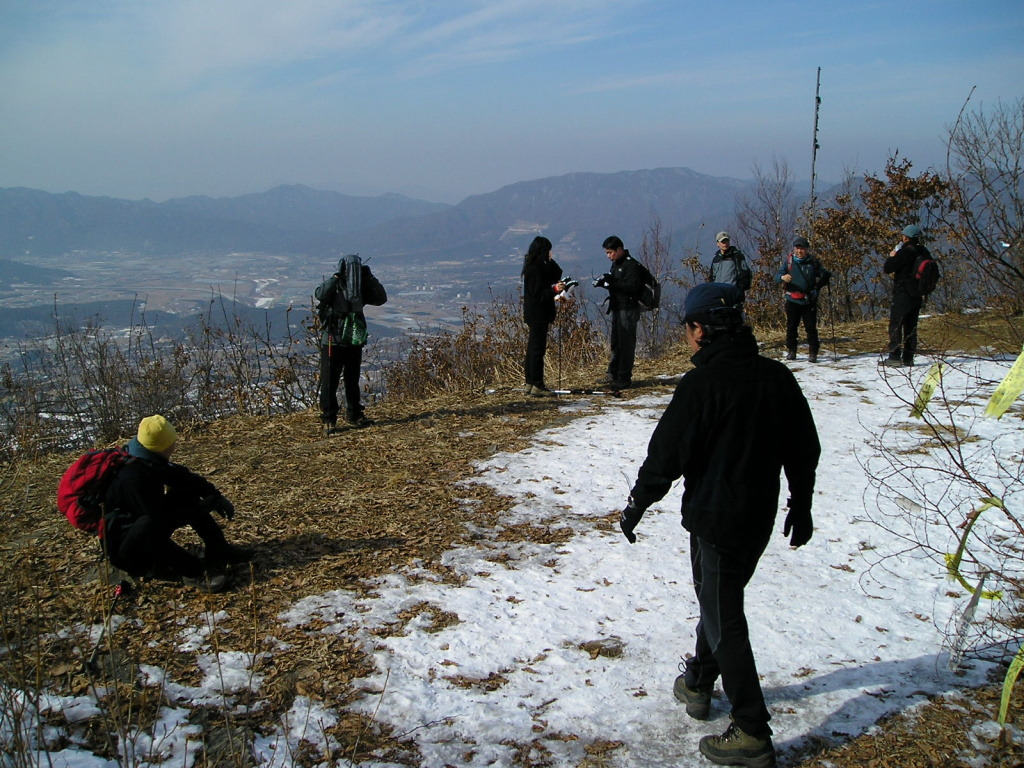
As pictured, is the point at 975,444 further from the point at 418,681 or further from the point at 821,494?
the point at 418,681

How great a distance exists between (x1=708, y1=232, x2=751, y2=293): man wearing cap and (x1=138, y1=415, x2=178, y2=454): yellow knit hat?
7.76m

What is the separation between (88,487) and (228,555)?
96 cm

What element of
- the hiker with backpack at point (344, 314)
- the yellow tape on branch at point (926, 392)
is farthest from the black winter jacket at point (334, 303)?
the yellow tape on branch at point (926, 392)

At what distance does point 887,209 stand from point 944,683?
15424 millimetres

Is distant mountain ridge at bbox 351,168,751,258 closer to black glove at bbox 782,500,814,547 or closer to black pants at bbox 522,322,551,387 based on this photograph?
black pants at bbox 522,322,551,387

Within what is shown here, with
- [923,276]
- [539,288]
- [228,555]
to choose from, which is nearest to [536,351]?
[539,288]

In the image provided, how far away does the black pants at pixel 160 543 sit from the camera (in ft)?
13.8

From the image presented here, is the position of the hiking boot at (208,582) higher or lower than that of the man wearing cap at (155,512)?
lower

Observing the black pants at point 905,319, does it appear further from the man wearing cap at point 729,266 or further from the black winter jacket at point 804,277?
the man wearing cap at point 729,266

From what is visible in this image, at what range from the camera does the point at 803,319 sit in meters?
10.7

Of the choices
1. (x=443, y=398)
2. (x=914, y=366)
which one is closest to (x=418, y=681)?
(x=443, y=398)

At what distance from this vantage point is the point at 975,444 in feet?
23.7

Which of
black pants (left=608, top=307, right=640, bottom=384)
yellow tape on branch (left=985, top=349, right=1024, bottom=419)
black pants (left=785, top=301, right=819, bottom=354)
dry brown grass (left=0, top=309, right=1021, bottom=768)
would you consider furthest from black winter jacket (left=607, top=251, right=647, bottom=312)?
yellow tape on branch (left=985, top=349, right=1024, bottom=419)

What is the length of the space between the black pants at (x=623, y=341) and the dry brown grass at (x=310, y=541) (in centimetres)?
125
